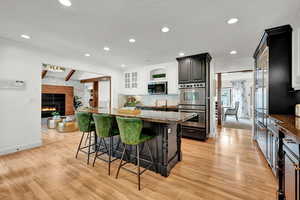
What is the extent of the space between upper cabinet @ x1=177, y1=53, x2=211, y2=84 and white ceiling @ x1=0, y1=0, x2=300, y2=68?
1.54 feet

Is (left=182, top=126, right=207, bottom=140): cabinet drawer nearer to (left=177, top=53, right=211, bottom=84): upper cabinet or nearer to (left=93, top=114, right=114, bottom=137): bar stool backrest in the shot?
(left=177, top=53, right=211, bottom=84): upper cabinet

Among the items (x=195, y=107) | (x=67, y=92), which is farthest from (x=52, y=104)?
(x=195, y=107)

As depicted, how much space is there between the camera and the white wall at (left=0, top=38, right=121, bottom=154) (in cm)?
294

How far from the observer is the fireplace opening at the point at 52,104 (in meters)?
7.27

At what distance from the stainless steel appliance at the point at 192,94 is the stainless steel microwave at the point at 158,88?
75 centimetres

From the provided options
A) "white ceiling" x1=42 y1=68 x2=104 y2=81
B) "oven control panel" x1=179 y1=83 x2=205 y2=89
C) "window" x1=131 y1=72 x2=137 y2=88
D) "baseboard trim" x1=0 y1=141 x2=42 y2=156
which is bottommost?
"baseboard trim" x1=0 y1=141 x2=42 y2=156

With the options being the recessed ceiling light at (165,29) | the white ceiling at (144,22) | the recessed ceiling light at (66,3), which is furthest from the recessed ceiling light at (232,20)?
the recessed ceiling light at (66,3)

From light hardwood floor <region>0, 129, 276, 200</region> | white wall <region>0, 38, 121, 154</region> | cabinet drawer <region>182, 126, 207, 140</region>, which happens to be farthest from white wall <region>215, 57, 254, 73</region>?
white wall <region>0, 38, 121, 154</region>

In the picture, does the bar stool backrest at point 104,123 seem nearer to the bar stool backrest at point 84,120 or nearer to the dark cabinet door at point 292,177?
the bar stool backrest at point 84,120

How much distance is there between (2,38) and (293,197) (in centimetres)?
532

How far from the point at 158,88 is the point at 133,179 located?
3.46 m

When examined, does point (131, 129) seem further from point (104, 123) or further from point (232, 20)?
point (232, 20)

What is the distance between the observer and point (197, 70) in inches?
155

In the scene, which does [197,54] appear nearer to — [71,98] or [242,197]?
[242,197]
